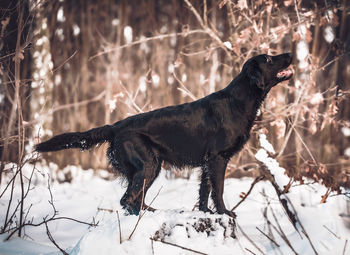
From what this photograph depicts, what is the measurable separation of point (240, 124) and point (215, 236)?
103 cm

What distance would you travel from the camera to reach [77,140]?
3.14m

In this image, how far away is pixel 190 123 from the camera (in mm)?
3170

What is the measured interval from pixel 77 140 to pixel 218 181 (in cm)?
136

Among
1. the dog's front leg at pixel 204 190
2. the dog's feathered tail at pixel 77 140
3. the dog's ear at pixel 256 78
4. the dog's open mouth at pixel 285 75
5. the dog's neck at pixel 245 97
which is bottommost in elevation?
the dog's front leg at pixel 204 190

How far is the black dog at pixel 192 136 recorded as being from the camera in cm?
305

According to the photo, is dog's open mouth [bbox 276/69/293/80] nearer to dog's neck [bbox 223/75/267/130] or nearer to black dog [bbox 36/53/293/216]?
black dog [bbox 36/53/293/216]

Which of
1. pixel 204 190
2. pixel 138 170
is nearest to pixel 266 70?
pixel 204 190

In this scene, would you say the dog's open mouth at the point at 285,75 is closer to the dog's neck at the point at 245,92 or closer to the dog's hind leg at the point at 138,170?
the dog's neck at the point at 245,92

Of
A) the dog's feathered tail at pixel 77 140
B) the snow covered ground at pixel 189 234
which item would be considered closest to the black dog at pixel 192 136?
the dog's feathered tail at pixel 77 140

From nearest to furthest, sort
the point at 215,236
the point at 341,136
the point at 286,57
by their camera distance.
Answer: the point at 215,236
the point at 286,57
the point at 341,136

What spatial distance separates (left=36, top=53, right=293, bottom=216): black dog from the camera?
3.05 metres

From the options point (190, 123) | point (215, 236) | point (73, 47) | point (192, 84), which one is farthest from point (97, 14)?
point (215, 236)

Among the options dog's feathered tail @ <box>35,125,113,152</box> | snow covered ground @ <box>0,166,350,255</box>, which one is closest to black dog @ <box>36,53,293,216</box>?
dog's feathered tail @ <box>35,125,113,152</box>

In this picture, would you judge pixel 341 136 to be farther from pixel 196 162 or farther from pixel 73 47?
pixel 73 47
